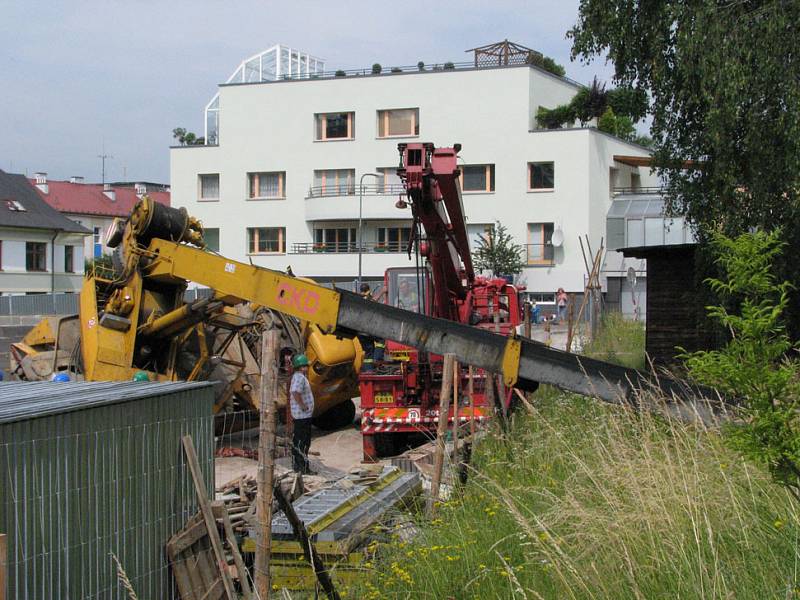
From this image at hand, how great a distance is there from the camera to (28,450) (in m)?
6.11

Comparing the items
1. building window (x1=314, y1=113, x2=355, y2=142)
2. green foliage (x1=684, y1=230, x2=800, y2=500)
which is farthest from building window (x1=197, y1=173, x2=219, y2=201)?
green foliage (x1=684, y1=230, x2=800, y2=500)

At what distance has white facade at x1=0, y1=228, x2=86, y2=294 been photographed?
5911cm

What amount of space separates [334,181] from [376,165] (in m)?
2.30

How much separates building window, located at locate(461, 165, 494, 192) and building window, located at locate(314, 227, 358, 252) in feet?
20.3

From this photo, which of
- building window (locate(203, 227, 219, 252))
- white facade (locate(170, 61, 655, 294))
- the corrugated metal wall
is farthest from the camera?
building window (locate(203, 227, 219, 252))

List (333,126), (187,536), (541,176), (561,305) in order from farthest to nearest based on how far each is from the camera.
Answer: (333,126) < (541,176) < (561,305) < (187,536)

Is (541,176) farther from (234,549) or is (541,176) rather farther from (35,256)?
(234,549)

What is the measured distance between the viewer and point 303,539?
6.71 metres

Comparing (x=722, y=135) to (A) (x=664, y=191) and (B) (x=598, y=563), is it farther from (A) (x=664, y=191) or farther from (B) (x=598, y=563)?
(B) (x=598, y=563)

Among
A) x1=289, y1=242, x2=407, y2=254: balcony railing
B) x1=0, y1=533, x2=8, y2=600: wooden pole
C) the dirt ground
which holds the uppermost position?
x1=289, y1=242, x2=407, y2=254: balcony railing

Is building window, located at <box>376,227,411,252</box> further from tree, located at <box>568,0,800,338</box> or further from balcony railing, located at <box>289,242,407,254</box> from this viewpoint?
tree, located at <box>568,0,800,338</box>

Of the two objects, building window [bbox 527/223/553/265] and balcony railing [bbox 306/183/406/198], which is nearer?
building window [bbox 527/223/553/265]

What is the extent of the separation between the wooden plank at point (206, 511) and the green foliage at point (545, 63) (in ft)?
157

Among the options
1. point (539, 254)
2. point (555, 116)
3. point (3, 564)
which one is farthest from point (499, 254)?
point (3, 564)
